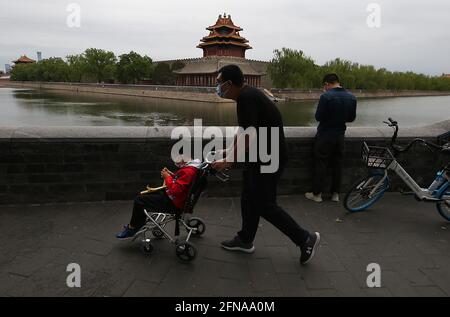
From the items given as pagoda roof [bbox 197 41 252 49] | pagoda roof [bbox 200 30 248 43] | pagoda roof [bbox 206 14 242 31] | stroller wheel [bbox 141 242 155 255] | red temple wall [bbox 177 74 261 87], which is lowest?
stroller wheel [bbox 141 242 155 255]

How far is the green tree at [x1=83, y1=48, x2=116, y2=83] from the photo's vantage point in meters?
80.8

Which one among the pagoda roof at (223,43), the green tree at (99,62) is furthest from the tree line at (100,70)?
the pagoda roof at (223,43)

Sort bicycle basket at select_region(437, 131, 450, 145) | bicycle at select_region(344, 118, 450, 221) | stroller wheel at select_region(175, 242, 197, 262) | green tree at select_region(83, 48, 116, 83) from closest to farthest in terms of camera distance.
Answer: stroller wheel at select_region(175, 242, 197, 262)
bicycle at select_region(344, 118, 450, 221)
bicycle basket at select_region(437, 131, 450, 145)
green tree at select_region(83, 48, 116, 83)

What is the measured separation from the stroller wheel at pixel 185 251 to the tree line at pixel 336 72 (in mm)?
59672

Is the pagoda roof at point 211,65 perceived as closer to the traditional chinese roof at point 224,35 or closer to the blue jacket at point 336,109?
the traditional chinese roof at point 224,35

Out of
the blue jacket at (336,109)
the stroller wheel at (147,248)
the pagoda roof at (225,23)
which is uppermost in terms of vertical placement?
the pagoda roof at (225,23)

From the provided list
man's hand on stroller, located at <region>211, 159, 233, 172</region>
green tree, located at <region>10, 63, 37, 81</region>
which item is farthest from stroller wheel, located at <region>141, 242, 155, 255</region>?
green tree, located at <region>10, 63, 37, 81</region>

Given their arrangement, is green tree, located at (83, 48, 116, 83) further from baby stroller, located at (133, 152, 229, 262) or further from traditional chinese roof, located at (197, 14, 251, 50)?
baby stroller, located at (133, 152, 229, 262)

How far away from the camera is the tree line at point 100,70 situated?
2714 inches

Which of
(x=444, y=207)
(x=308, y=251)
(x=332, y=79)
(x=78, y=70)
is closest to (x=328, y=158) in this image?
(x=332, y=79)

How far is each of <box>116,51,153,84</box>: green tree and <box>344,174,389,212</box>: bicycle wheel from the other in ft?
228

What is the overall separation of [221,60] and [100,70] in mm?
33862

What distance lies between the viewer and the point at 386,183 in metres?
4.06
